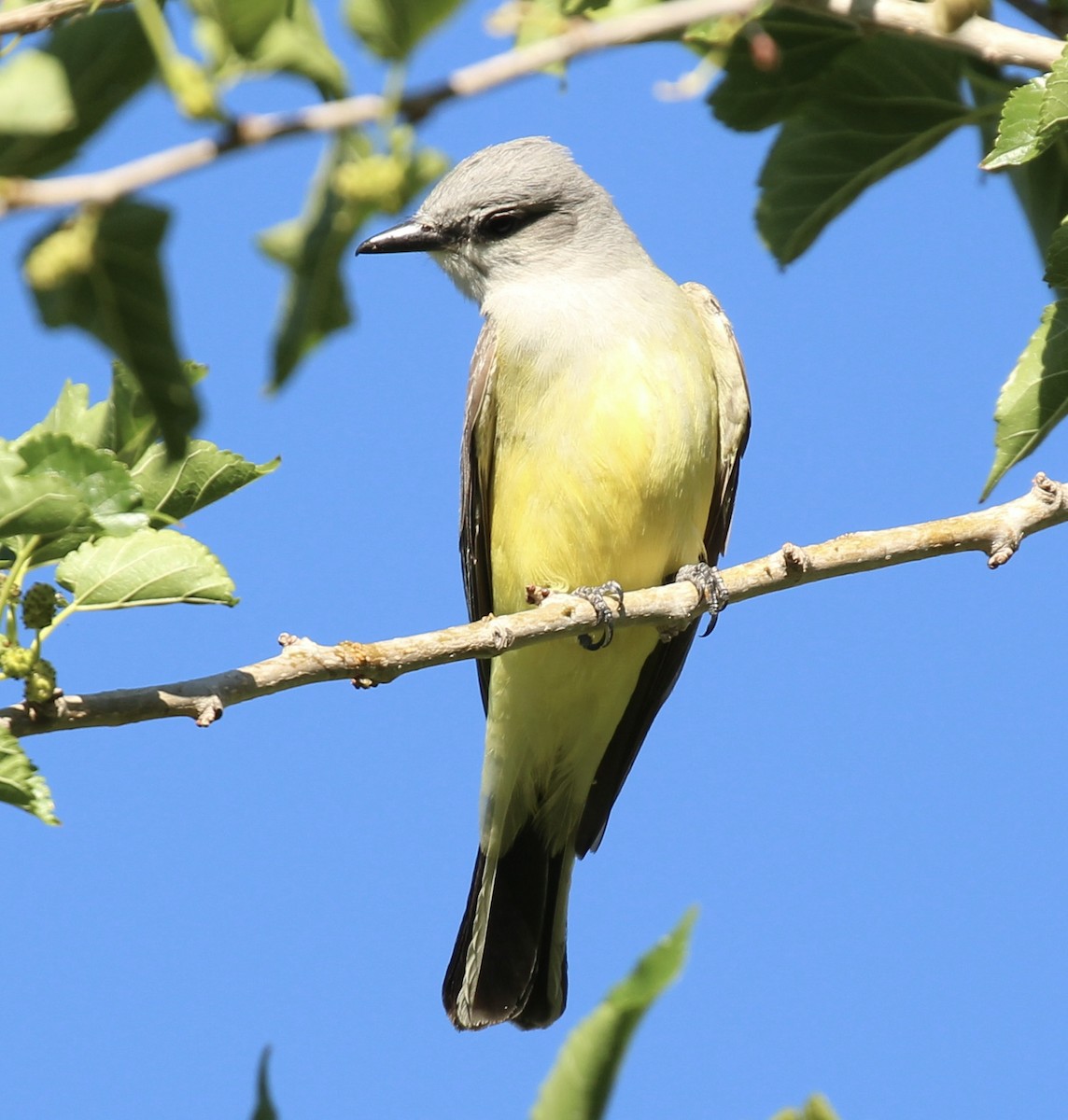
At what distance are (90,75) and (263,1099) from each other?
1.23 metres

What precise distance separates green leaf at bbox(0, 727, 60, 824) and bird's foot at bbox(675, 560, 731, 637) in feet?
7.53

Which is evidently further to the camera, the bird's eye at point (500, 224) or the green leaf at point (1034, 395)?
the bird's eye at point (500, 224)

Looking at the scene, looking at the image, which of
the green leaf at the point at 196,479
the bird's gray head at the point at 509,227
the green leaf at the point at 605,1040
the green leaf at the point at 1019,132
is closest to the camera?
the green leaf at the point at 605,1040

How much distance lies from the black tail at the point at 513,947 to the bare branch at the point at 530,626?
2518 millimetres

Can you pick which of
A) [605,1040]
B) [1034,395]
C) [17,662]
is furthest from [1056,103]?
[17,662]

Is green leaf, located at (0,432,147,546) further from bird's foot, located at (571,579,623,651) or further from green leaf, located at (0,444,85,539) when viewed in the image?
bird's foot, located at (571,579,623,651)

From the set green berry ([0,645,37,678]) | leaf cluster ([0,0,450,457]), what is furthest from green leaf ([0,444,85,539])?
leaf cluster ([0,0,450,457])

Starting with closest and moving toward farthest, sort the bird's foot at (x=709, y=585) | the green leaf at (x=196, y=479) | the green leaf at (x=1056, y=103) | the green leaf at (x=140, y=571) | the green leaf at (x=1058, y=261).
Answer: the green leaf at (x=1056, y=103)
the green leaf at (x=1058, y=261)
the green leaf at (x=140, y=571)
the green leaf at (x=196, y=479)
the bird's foot at (x=709, y=585)

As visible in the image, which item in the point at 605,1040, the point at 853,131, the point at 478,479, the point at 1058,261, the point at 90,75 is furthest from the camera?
the point at 478,479

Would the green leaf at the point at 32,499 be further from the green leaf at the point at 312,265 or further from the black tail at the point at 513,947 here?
the black tail at the point at 513,947

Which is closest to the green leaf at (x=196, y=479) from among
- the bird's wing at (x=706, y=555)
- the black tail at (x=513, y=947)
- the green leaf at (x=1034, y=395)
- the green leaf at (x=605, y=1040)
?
the green leaf at (x=1034, y=395)

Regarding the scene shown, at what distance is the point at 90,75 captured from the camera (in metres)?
1.83

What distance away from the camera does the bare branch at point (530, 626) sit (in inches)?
131

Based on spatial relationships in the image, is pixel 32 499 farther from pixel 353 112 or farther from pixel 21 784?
pixel 353 112
